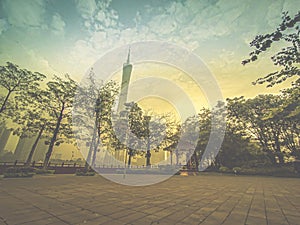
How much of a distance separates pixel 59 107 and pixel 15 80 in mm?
5049

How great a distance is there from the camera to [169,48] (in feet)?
62.8

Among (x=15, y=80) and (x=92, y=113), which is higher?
(x=15, y=80)

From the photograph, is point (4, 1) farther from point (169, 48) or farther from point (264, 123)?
point (264, 123)

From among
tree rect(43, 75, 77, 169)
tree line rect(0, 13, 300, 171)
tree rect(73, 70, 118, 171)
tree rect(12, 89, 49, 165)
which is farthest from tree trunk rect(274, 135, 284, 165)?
tree rect(12, 89, 49, 165)

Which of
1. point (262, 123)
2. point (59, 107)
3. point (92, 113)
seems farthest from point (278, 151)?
point (59, 107)

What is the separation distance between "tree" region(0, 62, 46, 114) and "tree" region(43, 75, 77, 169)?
4.90 feet

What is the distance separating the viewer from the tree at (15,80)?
16812mm

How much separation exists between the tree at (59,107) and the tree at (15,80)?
4.90 ft

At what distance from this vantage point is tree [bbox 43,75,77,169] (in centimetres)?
1867

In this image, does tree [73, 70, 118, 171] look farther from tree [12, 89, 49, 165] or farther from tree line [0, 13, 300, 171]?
tree [12, 89, 49, 165]

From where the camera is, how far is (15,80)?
17.4m

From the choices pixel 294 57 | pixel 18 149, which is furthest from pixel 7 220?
pixel 18 149

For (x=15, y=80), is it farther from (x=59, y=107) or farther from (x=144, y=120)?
(x=144, y=120)

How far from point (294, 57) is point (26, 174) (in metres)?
19.3
